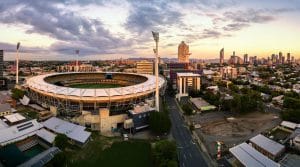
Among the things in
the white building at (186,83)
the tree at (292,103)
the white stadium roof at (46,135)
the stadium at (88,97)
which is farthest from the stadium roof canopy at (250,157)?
the white building at (186,83)

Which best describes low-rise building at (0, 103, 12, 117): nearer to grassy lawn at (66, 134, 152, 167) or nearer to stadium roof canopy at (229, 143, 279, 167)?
grassy lawn at (66, 134, 152, 167)

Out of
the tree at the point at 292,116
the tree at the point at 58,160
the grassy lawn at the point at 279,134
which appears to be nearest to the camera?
the tree at the point at 58,160

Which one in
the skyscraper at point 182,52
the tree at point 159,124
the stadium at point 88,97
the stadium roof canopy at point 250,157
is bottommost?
the stadium roof canopy at point 250,157

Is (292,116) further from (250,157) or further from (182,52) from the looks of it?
(182,52)

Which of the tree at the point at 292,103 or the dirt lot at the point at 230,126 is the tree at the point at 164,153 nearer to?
the dirt lot at the point at 230,126

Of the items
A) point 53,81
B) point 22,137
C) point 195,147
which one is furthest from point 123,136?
point 53,81

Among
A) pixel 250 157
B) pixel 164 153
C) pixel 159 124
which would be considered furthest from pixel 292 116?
pixel 164 153

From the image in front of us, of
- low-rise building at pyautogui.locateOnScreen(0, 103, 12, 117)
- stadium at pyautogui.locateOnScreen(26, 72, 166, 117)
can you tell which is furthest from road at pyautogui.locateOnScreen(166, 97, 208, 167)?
low-rise building at pyautogui.locateOnScreen(0, 103, 12, 117)
